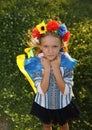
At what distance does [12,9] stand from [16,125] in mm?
4551

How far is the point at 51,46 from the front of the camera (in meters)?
6.28

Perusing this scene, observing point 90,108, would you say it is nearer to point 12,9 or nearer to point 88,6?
point 12,9

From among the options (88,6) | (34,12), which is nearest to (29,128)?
(34,12)

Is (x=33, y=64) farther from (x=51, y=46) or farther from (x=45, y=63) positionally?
(x=51, y=46)

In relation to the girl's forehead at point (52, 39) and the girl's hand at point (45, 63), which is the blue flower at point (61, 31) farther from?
the girl's hand at point (45, 63)

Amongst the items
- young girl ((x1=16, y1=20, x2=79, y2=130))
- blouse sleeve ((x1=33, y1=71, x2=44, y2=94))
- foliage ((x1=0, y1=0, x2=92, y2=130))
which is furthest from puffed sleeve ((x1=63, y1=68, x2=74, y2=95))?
foliage ((x1=0, y1=0, x2=92, y2=130))

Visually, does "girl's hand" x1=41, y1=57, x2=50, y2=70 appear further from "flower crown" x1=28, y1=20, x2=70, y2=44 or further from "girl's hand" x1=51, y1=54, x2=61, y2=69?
"flower crown" x1=28, y1=20, x2=70, y2=44

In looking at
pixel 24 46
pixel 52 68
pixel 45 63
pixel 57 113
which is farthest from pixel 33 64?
pixel 24 46

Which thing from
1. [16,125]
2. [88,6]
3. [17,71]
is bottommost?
[16,125]

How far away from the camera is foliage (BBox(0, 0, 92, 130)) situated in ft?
27.6

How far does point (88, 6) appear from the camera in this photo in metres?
13.3

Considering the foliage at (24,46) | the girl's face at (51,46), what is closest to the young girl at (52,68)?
the girl's face at (51,46)

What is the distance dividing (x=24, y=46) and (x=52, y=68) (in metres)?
4.18

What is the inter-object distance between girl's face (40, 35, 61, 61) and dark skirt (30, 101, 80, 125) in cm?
93
